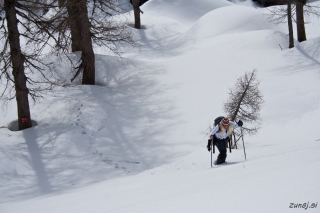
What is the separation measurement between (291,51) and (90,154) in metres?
10.8

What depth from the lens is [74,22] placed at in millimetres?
14672

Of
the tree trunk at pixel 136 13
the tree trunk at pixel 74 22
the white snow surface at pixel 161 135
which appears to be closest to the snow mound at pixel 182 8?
the tree trunk at pixel 136 13

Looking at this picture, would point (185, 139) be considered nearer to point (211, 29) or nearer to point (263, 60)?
point (263, 60)

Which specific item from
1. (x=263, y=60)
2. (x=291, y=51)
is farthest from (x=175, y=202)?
(x=291, y=51)

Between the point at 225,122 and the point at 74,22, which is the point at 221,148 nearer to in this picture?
the point at 225,122

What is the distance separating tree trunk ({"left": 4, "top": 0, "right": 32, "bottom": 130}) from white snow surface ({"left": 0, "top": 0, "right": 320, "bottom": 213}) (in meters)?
0.80

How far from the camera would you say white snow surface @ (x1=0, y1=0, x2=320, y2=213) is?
500 cm

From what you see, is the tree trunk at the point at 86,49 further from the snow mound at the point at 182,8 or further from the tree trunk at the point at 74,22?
the snow mound at the point at 182,8

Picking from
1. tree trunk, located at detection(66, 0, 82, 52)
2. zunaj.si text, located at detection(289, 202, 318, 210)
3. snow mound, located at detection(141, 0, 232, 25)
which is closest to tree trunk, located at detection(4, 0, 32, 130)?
tree trunk, located at detection(66, 0, 82, 52)

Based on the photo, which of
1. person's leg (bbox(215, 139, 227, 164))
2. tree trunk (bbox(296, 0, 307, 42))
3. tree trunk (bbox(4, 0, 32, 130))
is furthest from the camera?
tree trunk (bbox(296, 0, 307, 42))

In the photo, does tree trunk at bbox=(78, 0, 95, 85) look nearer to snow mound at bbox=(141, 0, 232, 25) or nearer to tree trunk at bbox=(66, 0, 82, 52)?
tree trunk at bbox=(66, 0, 82, 52)

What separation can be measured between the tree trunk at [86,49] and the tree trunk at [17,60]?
10.0 ft

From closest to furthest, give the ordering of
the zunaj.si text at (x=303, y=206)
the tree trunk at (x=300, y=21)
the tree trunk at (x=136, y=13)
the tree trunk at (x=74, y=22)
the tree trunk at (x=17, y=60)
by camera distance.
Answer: the zunaj.si text at (x=303, y=206) < the tree trunk at (x=17, y=60) < the tree trunk at (x=74, y=22) < the tree trunk at (x=300, y=21) < the tree trunk at (x=136, y=13)

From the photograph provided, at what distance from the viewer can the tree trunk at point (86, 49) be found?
44.6ft
